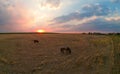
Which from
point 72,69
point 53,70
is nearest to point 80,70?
point 72,69

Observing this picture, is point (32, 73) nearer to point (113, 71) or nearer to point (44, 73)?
point (44, 73)

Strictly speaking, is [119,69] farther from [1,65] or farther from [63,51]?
[63,51]

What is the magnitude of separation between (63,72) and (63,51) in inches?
376

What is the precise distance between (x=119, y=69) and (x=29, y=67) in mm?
5956

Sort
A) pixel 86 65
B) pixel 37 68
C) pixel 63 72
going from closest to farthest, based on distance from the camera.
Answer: pixel 63 72 < pixel 37 68 < pixel 86 65

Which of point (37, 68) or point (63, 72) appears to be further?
point (37, 68)

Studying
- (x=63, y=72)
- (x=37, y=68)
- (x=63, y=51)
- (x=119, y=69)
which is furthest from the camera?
(x=63, y=51)

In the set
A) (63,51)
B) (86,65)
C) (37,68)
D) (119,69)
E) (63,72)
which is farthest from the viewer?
(63,51)

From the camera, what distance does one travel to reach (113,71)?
14273mm

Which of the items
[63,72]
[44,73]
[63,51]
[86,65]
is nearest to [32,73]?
[44,73]

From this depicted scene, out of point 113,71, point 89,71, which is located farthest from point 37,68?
point 113,71

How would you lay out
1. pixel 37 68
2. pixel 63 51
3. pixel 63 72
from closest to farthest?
pixel 63 72 → pixel 37 68 → pixel 63 51

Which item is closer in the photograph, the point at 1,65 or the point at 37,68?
the point at 37,68

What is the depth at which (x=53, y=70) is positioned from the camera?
15742 millimetres
